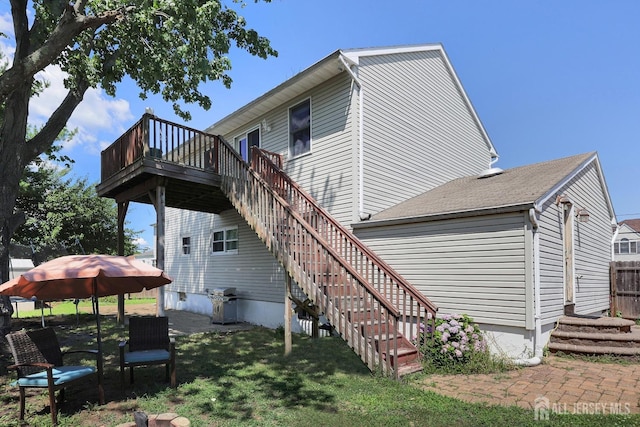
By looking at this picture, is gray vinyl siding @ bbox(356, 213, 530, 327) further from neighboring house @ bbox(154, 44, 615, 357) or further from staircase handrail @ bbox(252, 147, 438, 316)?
staircase handrail @ bbox(252, 147, 438, 316)

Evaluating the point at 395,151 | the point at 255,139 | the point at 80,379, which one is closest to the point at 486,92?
→ the point at 395,151

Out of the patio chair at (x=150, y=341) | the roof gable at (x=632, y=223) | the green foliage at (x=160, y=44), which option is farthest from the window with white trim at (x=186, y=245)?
the roof gable at (x=632, y=223)

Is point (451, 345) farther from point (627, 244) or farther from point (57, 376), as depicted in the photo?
point (627, 244)

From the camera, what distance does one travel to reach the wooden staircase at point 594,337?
21.9ft

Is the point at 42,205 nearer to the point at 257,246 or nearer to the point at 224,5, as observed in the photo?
the point at 257,246

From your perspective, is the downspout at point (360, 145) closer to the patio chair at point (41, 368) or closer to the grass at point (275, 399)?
the grass at point (275, 399)

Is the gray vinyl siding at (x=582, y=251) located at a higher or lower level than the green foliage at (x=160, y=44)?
lower

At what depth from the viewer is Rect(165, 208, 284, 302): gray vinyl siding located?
11438mm

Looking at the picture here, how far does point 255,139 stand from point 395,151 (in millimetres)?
4877

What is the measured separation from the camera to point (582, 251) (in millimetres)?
9234

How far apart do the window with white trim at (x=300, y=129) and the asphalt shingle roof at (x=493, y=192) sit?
311 centimetres

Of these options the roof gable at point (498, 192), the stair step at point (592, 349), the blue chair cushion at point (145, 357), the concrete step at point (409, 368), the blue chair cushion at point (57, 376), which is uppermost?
the roof gable at point (498, 192)

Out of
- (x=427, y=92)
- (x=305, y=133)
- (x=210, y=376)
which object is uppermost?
(x=427, y=92)

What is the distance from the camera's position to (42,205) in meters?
Answer: 19.6
